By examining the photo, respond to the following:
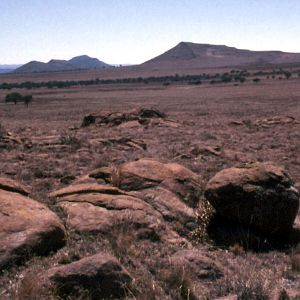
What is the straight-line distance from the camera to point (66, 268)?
5.42 m

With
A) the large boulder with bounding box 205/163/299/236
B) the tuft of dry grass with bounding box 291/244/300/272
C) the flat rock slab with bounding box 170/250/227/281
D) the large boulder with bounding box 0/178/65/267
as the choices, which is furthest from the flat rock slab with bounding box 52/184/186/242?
the tuft of dry grass with bounding box 291/244/300/272

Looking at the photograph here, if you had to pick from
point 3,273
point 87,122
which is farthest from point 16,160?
point 87,122

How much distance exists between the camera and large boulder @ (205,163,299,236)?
26.1 ft

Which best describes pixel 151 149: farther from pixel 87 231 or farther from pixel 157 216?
pixel 87 231

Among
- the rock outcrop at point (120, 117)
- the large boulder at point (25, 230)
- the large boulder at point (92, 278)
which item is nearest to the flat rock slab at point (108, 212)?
the large boulder at point (25, 230)

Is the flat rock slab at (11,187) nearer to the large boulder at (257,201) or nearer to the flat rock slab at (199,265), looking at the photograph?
the flat rock slab at (199,265)

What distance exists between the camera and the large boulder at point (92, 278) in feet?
17.1

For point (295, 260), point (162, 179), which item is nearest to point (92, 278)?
point (295, 260)

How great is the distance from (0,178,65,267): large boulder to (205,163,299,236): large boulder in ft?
9.40

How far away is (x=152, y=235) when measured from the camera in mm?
7109

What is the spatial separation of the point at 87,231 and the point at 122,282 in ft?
4.95

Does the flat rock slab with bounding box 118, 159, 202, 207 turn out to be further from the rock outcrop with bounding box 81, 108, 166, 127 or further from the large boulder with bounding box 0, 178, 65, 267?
the rock outcrop with bounding box 81, 108, 166, 127

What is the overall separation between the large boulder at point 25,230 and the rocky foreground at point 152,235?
0.04ft

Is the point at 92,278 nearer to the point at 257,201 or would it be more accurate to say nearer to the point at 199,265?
the point at 199,265
